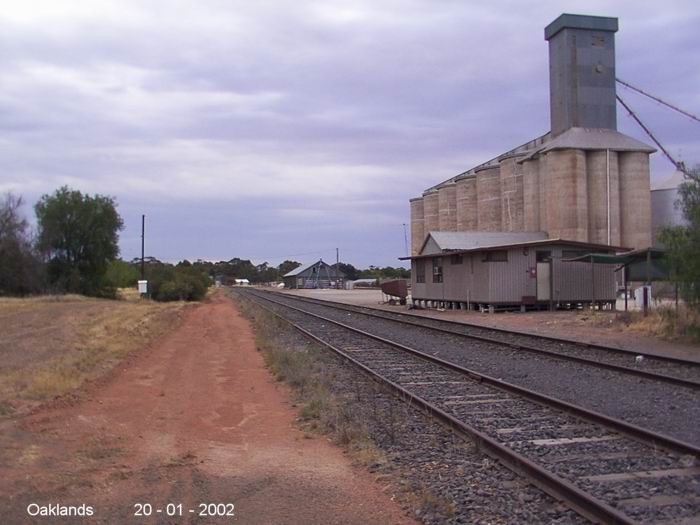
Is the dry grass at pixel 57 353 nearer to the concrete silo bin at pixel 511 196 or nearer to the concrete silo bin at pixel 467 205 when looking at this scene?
the concrete silo bin at pixel 511 196

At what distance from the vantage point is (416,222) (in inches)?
3607

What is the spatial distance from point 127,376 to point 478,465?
9764 millimetres

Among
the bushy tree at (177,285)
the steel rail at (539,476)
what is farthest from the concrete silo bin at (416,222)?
the steel rail at (539,476)

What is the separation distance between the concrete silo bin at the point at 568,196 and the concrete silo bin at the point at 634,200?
3.89m

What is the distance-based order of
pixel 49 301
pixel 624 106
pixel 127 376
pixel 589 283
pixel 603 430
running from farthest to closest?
pixel 624 106 < pixel 49 301 < pixel 589 283 < pixel 127 376 < pixel 603 430

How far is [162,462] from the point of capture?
7633 mm

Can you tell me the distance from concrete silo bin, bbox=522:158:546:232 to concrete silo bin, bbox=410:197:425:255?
2597 centimetres

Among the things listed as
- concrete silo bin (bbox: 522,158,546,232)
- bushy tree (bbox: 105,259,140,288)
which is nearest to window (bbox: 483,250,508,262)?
concrete silo bin (bbox: 522,158,546,232)

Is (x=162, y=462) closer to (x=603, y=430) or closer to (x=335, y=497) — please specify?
(x=335, y=497)

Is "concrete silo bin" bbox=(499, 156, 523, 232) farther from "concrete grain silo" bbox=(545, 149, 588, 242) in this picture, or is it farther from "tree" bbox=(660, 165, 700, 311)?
"tree" bbox=(660, 165, 700, 311)

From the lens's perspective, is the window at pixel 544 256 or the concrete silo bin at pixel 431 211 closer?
the window at pixel 544 256

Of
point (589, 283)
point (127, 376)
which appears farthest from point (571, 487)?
point (589, 283)

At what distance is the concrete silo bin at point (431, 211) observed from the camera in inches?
3349

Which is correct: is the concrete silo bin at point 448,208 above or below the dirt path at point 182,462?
above
